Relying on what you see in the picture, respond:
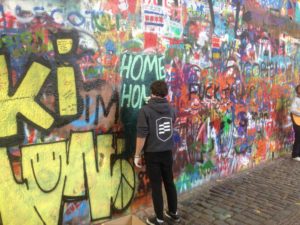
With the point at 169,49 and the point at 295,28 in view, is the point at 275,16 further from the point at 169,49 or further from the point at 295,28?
the point at 169,49

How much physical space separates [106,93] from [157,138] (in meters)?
0.86

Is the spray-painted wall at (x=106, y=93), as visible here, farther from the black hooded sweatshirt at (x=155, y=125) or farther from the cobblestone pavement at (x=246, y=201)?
the black hooded sweatshirt at (x=155, y=125)

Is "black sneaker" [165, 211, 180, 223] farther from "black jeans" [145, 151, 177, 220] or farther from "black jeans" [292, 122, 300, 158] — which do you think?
"black jeans" [292, 122, 300, 158]

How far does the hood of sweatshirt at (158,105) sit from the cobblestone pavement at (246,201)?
1.59 meters

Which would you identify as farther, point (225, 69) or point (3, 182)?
point (225, 69)

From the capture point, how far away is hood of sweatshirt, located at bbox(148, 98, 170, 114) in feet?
14.4

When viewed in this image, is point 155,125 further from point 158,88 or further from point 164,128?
point 158,88

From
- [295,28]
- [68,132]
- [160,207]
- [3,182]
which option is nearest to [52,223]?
[3,182]

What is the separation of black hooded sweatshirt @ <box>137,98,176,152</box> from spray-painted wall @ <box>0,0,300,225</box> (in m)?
0.40

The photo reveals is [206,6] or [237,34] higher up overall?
[206,6]

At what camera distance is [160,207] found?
458 cm

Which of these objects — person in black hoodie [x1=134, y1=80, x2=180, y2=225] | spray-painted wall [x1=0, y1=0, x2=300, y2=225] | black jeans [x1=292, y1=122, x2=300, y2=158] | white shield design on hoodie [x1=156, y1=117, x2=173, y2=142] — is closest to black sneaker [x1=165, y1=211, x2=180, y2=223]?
person in black hoodie [x1=134, y1=80, x2=180, y2=225]

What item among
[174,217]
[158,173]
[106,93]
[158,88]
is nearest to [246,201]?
[174,217]

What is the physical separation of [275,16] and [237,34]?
166 cm
